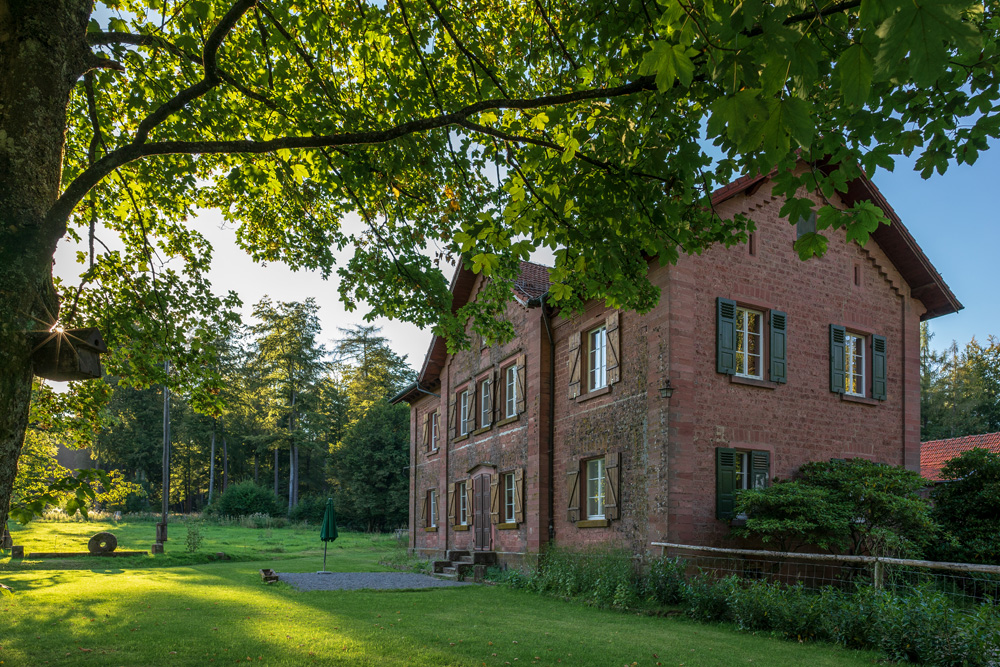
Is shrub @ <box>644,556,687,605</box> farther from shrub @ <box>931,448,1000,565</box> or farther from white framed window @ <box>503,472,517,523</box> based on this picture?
white framed window @ <box>503,472,517,523</box>

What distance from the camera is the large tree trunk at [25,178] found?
355cm

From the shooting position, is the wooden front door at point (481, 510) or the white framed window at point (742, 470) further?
the wooden front door at point (481, 510)

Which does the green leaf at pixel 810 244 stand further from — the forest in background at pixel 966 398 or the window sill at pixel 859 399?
the forest in background at pixel 966 398

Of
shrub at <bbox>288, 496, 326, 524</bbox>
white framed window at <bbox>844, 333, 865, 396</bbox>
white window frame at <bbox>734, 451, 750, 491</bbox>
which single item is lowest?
shrub at <bbox>288, 496, 326, 524</bbox>

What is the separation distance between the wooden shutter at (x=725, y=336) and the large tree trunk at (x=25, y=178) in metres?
11.6

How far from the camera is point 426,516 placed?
25219 mm

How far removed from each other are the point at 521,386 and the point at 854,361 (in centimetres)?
771

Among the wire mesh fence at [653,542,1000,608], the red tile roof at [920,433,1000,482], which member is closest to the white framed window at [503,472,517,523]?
the wire mesh fence at [653,542,1000,608]

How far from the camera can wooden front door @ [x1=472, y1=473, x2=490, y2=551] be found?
19766mm

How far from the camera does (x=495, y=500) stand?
1905 cm

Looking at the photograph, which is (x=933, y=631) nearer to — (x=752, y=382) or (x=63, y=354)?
(x=752, y=382)

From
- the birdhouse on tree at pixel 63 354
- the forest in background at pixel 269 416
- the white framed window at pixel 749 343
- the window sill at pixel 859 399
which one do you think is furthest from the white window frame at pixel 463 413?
the forest in background at pixel 269 416

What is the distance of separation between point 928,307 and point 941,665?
12.2 meters

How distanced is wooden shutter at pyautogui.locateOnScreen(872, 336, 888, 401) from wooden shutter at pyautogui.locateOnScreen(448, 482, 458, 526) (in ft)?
41.3
